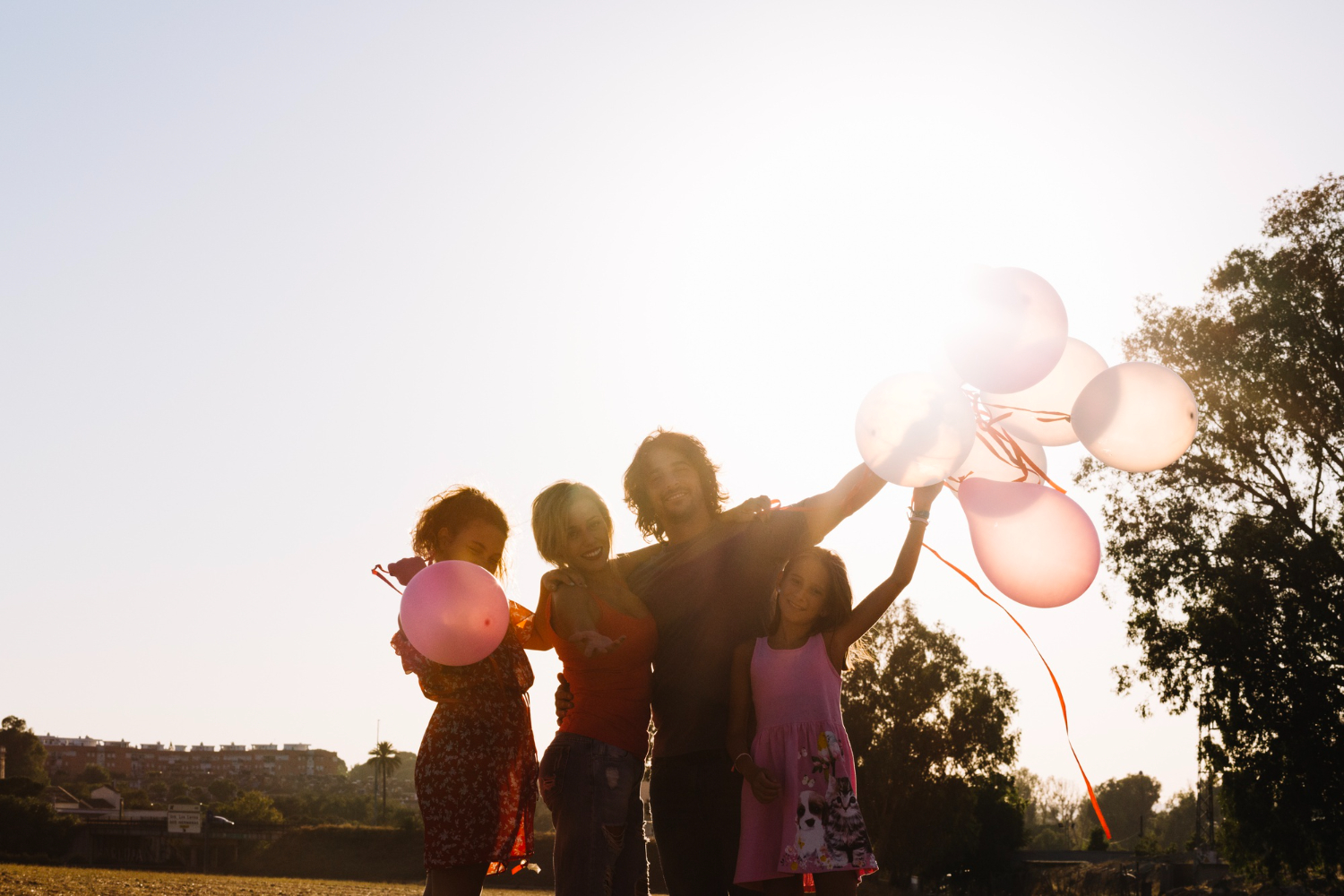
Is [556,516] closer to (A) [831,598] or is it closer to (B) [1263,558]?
(A) [831,598]

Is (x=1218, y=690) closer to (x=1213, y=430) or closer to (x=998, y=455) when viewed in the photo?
(x=1213, y=430)

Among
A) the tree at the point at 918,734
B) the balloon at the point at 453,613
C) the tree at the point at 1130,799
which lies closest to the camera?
the balloon at the point at 453,613

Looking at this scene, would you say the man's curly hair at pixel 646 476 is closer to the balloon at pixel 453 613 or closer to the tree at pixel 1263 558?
the balloon at pixel 453 613

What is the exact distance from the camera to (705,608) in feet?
12.4

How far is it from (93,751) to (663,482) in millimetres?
168611

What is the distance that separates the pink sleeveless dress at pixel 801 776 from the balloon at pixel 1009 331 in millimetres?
1250

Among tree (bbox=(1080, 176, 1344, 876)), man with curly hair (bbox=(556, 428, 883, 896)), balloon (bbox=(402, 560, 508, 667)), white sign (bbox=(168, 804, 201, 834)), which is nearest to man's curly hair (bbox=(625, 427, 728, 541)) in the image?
man with curly hair (bbox=(556, 428, 883, 896))

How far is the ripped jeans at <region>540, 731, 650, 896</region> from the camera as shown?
10.7 feet

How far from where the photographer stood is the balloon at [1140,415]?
12.9 feet

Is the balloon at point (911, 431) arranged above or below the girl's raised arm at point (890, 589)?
above

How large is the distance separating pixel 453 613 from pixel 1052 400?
2.56 m

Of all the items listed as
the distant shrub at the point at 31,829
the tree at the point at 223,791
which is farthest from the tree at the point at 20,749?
the distant shrub at the point at 31,829

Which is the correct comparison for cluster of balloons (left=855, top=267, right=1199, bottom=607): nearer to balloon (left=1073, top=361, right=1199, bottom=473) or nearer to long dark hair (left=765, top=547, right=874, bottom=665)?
balloon (left=1073, top=361, right=1199, bottom=473)

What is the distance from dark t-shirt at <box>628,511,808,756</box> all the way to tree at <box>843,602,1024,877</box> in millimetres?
31724
